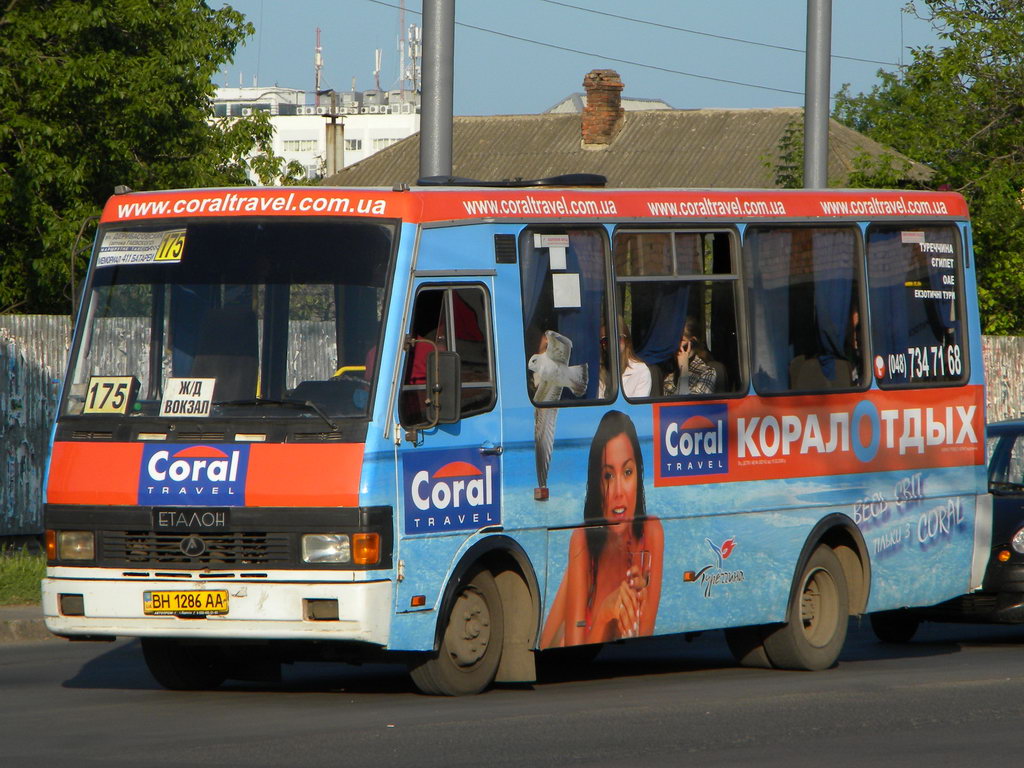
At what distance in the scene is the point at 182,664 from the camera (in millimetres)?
10672

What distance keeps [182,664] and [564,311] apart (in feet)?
9.50

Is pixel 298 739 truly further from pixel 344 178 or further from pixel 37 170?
pixel 344 178

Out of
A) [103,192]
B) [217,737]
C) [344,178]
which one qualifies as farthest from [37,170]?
[344,178]

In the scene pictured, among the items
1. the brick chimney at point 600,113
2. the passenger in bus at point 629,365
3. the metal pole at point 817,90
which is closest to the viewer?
the passenger in bus at point 629,365

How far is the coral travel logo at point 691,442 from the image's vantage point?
11195 millimetres

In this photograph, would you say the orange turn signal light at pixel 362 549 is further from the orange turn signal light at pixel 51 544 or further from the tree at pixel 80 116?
the tree at pixel 80 116

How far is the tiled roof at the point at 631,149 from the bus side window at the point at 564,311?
42.2 metres

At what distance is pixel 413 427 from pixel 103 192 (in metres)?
17.2

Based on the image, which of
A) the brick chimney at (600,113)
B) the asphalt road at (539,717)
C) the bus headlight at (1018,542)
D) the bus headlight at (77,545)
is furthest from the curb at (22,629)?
the brick chimney at (600,113)

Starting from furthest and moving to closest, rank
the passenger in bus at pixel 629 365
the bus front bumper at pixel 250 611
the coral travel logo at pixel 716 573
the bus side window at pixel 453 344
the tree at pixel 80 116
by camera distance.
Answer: the tree at pixel 80 116
the coral travel logo at pixel 716 573
the passenger in bus at pixel 629 365
the bus side window at pixel 453 344
the bus front bumper at pixel 250 611

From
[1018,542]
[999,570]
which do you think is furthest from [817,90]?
[999,570]

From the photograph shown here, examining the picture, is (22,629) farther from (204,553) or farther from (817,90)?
(817,90)

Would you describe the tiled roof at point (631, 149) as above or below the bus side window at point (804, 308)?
above

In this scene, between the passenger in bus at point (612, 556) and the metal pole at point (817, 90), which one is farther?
the metal pole at point (817, 90)
